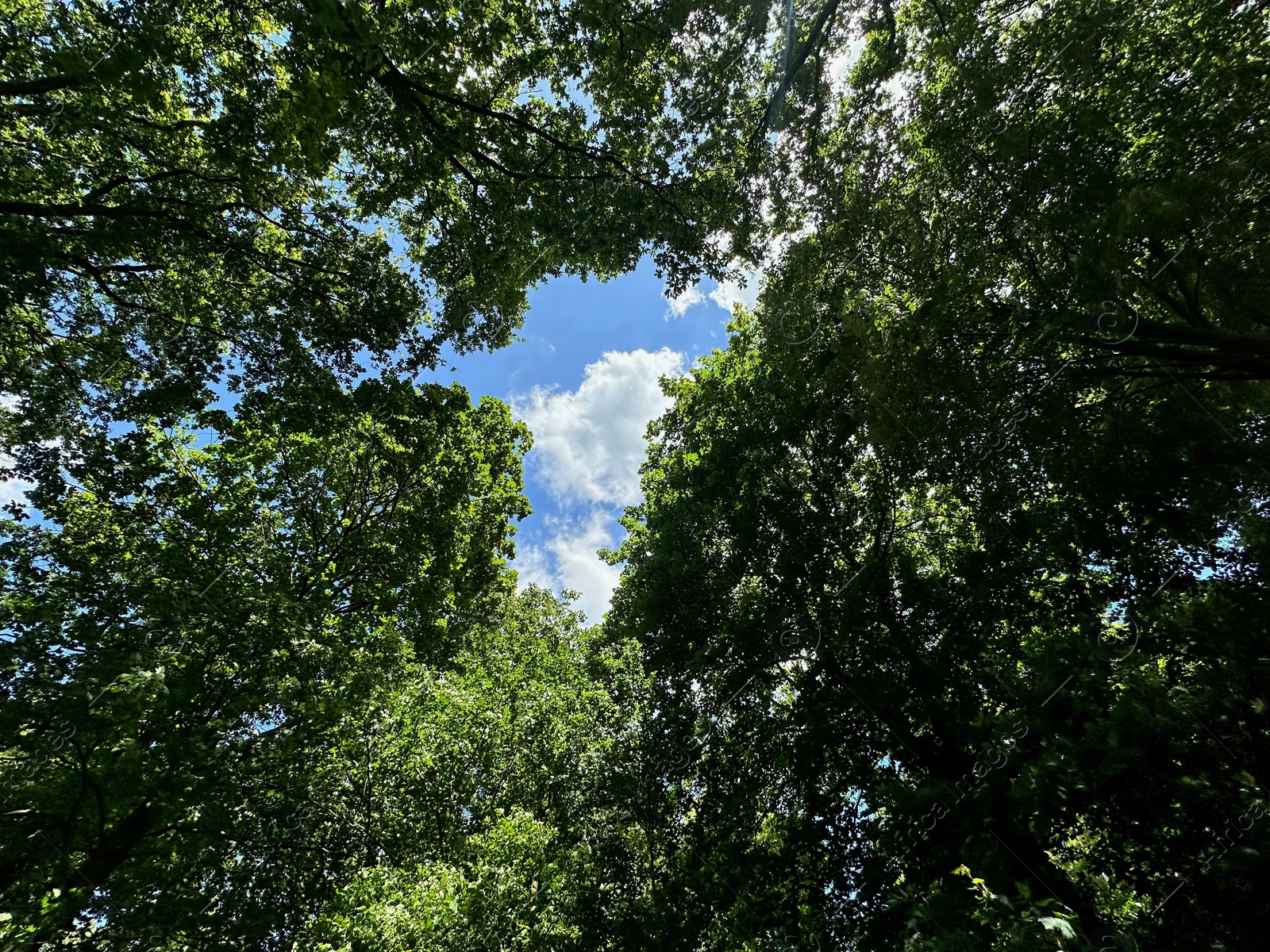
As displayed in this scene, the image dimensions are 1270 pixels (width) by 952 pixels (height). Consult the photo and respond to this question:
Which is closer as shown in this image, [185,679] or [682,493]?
[185,679]

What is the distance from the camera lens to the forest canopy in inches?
228

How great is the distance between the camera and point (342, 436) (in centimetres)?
1066

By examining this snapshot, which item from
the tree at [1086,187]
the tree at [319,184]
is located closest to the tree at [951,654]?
the tree at [1086,187]

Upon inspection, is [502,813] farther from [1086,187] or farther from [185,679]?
[1086,187]

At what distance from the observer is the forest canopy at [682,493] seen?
5801mm

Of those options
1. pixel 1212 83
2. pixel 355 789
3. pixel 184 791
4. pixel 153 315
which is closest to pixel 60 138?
pixel 153 315

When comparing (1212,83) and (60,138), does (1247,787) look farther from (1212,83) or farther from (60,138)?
(60,138)

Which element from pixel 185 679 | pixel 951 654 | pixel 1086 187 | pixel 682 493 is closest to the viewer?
pixel 1086 187

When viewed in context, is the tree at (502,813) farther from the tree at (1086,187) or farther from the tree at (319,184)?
the tree at (1086,187)

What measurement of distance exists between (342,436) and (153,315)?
3.43 m

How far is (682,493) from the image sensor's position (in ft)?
39.7

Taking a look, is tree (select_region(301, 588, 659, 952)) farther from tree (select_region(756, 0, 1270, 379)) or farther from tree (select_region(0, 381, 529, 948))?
tree (select_region(756, 0, 1270, 379))

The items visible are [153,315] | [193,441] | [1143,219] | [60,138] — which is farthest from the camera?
[193,441]

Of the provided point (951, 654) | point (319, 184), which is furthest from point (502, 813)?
point (319, 184)
